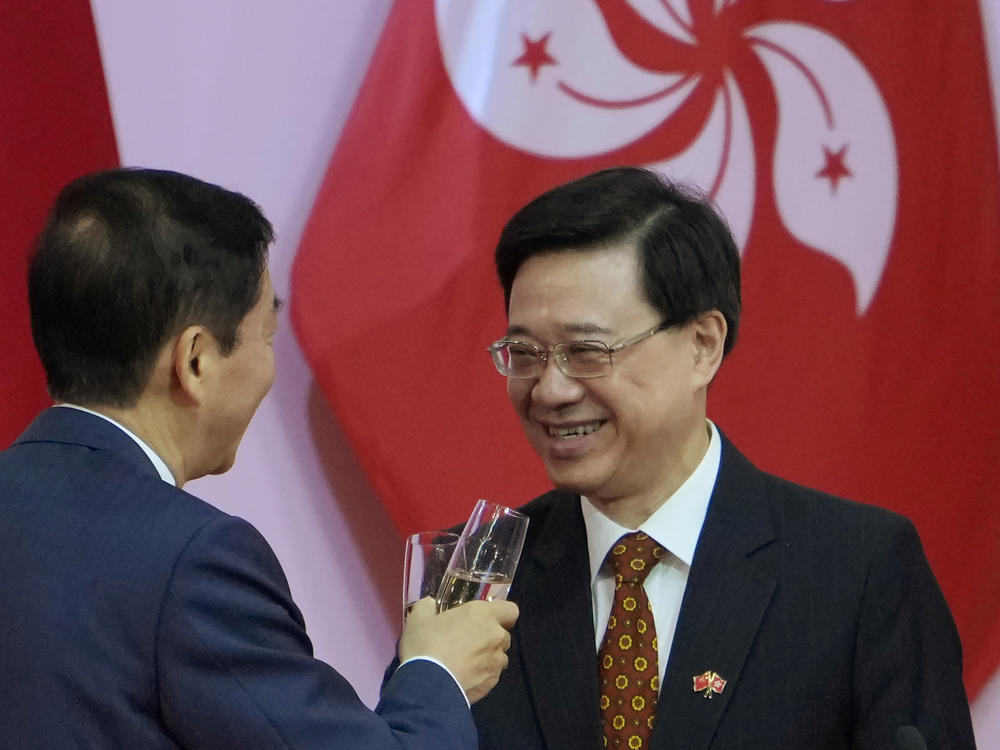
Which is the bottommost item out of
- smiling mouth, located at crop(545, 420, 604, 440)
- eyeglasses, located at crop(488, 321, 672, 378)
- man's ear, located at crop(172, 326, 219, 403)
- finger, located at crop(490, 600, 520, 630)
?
finger, located at crop(490, 600, 520, 630)

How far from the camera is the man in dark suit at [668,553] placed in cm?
185

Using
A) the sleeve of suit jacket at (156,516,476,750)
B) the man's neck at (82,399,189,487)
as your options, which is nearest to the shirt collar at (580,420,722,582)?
the sleeve of suit jacket at (156,516,476,750)

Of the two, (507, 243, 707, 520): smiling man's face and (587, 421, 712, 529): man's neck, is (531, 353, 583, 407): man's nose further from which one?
(587, 421, 712, 529): man's neck

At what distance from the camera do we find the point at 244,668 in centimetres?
142

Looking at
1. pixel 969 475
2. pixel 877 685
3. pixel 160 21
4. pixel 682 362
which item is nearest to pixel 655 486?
pixel 682 362

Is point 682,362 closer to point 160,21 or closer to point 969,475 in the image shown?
point 969,475

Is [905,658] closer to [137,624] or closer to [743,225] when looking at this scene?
[137,624]

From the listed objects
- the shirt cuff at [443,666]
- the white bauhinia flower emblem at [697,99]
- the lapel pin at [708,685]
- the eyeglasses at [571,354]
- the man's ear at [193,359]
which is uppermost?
the white bauhinia flower emblem at [697,99]

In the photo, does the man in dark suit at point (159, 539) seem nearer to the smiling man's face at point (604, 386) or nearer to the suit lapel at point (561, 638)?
the suit lapel at point (561, 638)

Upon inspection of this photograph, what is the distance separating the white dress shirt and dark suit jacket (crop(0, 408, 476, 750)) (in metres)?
0.60

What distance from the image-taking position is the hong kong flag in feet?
9.42

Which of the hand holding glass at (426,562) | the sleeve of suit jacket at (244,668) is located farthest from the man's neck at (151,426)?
the hand holding glass at (426,562)

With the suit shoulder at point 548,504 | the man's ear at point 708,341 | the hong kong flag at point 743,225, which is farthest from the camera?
the hong kong flag at point 743,225

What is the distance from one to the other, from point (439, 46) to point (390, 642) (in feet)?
4.91
